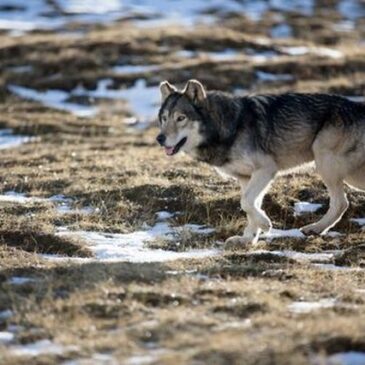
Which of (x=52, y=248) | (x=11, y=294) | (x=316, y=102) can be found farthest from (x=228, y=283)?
(x=316, y=102)

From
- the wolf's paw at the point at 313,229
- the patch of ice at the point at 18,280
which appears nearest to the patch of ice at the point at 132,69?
the wolf's paw at the point at 313,229

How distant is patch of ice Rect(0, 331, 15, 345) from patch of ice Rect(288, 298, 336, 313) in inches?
107

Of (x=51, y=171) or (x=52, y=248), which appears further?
(x=51, y=171)

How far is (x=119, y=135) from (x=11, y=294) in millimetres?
16638

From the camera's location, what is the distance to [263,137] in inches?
462

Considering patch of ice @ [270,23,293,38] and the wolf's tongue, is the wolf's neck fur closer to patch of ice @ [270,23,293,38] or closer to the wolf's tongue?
the wolf's tongue

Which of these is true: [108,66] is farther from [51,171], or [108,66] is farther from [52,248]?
[52,248]

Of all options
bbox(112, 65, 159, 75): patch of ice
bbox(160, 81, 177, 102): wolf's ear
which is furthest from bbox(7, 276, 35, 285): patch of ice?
bbox(112, 65, 159, 75): patch of ice

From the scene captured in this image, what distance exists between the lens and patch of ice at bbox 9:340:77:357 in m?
6.69

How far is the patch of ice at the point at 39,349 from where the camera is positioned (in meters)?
6.69

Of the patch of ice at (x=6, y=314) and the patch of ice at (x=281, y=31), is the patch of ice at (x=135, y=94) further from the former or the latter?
the patch of ice at (x=6, y=314)

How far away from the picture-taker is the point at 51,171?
56.4ft

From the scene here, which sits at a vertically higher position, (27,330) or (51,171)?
(27,330)

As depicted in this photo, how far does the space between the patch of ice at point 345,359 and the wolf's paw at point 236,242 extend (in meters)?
4.92
